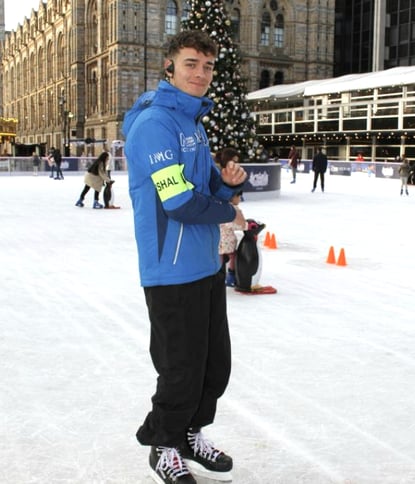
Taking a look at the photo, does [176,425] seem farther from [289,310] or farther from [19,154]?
[19,154]

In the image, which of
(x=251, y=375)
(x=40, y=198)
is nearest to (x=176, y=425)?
(x=251, y=375)

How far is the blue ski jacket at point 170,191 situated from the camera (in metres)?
2.21

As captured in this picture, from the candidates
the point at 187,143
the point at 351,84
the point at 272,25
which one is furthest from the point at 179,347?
the point at 272,25

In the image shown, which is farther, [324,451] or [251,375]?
[251,375]

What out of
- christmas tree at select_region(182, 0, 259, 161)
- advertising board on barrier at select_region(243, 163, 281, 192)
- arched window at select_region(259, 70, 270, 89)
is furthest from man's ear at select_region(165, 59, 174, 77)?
arched window at select_region(259, 70, 270, 89)

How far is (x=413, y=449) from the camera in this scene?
281 centimetres

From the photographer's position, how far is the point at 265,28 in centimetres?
5797

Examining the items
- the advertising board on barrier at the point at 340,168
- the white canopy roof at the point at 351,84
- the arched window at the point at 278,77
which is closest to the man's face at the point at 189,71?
the advertising board on barrier at the point at 340,168

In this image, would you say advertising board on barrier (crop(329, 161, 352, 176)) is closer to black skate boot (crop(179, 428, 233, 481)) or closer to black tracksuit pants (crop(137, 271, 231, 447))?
black skate boot (crop(179, 428, 233, 481))

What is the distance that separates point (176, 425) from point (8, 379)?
166cm

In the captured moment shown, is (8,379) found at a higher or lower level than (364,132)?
lower

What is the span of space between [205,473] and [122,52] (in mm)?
51040

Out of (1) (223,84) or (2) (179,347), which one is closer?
(2) (179,347)

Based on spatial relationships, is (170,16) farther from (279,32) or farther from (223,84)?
(223,84)
